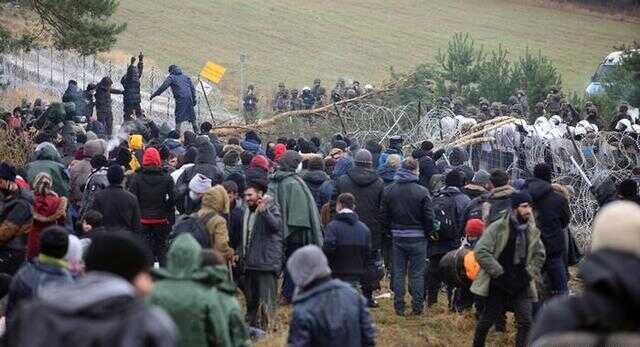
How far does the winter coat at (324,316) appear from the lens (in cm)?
814

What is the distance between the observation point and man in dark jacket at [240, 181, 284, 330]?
40.6ft

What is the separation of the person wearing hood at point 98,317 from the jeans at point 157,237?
27.9 ft

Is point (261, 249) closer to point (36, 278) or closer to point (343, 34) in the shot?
point (36, 278)

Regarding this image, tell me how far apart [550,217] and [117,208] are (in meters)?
4.09

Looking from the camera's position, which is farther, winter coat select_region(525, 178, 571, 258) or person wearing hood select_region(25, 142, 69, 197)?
person wearing hood select_region(25, 142, 69, 197)

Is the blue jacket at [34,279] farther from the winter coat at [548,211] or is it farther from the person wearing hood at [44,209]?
the winter coat at [548,211]

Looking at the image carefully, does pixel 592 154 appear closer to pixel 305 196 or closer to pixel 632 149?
pixel 632 149

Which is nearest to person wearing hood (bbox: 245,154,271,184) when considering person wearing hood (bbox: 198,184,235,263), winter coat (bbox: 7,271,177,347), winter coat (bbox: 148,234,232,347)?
person wearing hood (bbox: 198,184,235,263)

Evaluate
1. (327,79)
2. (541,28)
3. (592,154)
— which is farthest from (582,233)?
(541,28)

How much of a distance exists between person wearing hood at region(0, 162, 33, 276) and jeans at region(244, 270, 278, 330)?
85.1 inches

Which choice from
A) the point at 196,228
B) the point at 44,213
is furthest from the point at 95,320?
the point at 44,213

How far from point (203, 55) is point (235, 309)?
50.8 metres

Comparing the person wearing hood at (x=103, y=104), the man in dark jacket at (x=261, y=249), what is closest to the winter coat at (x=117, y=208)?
the man in dark jacket at (x=261, y=249)

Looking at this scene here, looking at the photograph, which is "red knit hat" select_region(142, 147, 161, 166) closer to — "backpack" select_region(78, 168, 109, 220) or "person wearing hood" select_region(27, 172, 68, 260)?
"backpack" select_region(78, 168, 109, 220)
